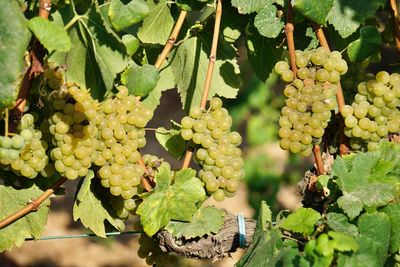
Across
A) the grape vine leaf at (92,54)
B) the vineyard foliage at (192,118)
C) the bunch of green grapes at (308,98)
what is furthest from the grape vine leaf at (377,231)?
the grape vine leaf at (92,54)

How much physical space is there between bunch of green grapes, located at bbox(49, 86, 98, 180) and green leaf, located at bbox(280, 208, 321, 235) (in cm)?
43

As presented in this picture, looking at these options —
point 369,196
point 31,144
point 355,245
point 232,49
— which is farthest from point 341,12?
point 31,144

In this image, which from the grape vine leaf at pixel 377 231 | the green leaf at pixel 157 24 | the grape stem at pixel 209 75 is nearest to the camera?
the grape vine leaf at pixel 377 231

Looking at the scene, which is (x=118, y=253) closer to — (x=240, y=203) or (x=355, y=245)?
(x=240, y=203)

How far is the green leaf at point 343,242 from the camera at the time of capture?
149 centimetres

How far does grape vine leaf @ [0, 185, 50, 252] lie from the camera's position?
1.83 m

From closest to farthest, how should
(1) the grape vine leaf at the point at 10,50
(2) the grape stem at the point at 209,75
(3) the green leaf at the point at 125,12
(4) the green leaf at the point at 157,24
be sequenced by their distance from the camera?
(1) the grape vine leaf at the point at 10,50, (3) the green leaf at the point at 125,12, (2) the grape stem at the point at 209,75, (4) the green leaf at the point at 157,24

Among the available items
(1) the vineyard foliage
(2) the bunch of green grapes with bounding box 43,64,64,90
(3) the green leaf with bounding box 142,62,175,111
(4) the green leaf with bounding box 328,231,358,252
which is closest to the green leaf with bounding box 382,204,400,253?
(1) the vineyard foliage

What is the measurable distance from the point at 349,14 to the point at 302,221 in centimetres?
49

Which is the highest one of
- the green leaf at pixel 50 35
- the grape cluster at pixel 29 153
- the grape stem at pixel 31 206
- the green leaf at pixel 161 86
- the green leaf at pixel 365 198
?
the green leaf at pixel 50 35

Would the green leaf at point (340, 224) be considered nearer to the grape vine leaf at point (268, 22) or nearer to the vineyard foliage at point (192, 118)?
the vineyard foliage at point (192, 118)

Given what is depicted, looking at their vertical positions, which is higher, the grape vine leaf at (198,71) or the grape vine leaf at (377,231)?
the grape vine leaf at (198,71)

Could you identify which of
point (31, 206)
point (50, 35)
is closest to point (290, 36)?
point (50, 35)

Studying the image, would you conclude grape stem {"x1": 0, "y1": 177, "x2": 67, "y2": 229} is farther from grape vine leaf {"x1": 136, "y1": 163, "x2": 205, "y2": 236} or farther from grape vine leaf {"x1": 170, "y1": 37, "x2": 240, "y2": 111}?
grape vine leaf {"x1": 170, "y1": 37, "x2": 240, "y2": 111}
